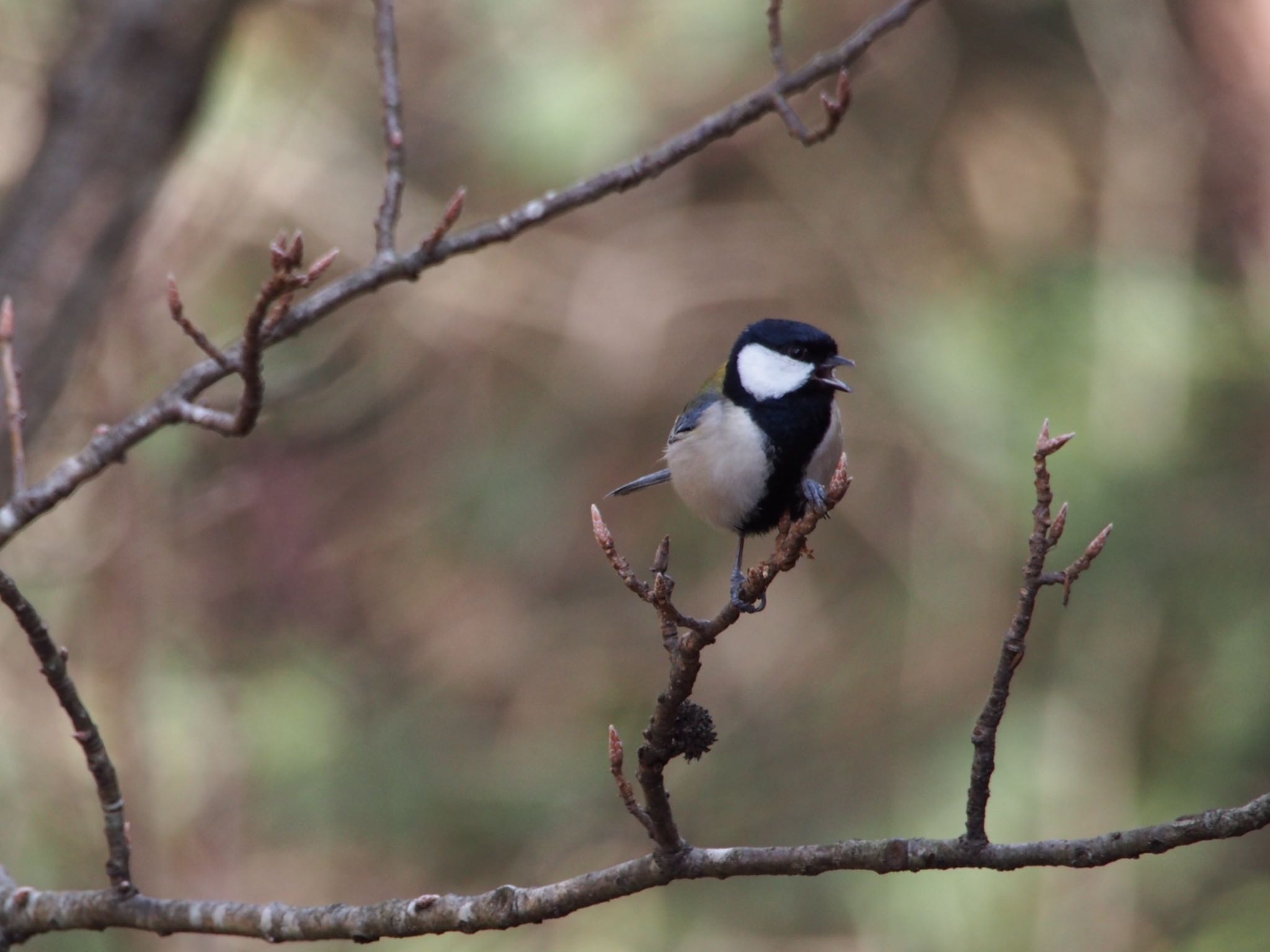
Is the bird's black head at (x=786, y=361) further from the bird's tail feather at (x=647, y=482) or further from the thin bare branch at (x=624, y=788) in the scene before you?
the thin bare branch at (x=624, y=788)

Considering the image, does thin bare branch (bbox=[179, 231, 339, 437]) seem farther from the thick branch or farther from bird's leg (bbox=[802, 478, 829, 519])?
bird's leg (bbox=[802, 478, 829, 519])

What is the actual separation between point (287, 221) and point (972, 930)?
3730 millimetres

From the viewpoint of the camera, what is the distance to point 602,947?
16.1 ft

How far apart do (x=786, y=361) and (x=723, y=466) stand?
23 centimetres

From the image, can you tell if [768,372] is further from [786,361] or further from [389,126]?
[389,126]

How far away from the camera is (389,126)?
2.32 metres

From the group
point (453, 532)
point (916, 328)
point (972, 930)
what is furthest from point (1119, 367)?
point (453, 532)

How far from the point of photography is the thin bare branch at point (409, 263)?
2143mm

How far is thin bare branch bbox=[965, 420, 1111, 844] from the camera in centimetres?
140

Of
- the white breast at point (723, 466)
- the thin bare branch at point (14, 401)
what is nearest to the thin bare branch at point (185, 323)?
the thin bare branch at point (14, 401)

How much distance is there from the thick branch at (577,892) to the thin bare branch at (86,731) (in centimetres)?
5

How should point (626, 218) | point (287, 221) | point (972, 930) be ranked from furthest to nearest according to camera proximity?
point (626, 218), point (287, 221), point (972, 930)

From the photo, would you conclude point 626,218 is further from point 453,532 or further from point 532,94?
point 453,532

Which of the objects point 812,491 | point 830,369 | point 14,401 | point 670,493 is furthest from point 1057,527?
point 670,493
